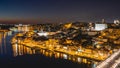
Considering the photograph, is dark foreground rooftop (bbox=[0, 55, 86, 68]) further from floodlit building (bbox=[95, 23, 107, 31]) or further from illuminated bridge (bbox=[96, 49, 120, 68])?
floodlit building (bbox=[95, 23, 107, 31])

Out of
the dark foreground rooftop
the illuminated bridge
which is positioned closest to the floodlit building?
the dark foreground rooftop

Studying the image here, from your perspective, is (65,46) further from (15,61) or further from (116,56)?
(116,56)

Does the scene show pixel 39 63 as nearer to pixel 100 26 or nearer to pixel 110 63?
pixel 110 63

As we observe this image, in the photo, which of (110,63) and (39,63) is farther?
(39,63)

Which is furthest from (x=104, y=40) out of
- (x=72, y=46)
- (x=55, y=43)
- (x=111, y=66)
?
(x=111, y=66)

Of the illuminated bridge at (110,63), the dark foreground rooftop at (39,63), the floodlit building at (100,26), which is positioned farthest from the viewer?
the floodlit building at (100,26)

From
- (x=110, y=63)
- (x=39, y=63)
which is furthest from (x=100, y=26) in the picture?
(x=110, y=63)

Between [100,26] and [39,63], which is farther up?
[100,26]

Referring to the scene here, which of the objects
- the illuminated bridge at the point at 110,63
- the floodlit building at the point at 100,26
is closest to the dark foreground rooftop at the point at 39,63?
the illuminated bridge at the point at 110,63

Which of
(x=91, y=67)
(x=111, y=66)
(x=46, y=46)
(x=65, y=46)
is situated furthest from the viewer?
(x=46, y=46)

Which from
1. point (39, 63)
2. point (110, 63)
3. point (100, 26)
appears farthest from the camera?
point (100, 26)

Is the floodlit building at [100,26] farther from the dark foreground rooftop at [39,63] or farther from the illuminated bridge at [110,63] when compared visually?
the illuminated bridge at [110,63]
